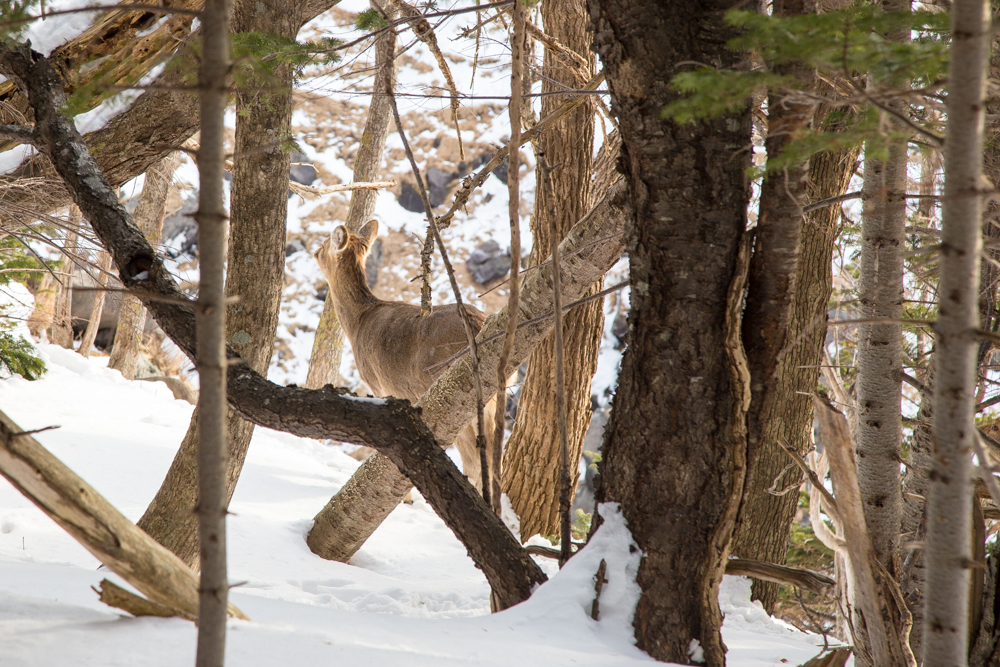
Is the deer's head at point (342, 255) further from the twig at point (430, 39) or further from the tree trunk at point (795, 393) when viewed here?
the tree trunk at point (795, 393)

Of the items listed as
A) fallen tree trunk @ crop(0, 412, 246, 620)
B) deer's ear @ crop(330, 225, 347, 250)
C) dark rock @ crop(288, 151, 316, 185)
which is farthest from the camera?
dark rock @ crop(288, 151, 316, 185)

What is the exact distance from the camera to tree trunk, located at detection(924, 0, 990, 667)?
114cm

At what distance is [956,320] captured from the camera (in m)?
1.18

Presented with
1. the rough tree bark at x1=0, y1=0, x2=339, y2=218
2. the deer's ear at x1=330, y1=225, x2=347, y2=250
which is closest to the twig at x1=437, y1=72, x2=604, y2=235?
the rough tree bark at x1=0, y1=0, x2=339, y2=218

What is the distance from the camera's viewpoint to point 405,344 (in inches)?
225

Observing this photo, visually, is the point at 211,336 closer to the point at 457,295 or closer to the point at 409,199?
the point at 457,295

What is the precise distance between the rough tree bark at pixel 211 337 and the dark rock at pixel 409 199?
17294 millimetres

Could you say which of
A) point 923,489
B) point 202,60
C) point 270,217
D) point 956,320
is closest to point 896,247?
point 956,320

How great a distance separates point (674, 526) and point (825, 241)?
3196 mm

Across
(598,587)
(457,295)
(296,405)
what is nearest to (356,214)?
(296,405)

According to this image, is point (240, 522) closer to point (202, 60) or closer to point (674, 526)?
point (674, 526)

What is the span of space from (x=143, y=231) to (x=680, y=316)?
885cm

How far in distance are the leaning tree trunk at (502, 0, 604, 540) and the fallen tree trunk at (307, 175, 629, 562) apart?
1348mm

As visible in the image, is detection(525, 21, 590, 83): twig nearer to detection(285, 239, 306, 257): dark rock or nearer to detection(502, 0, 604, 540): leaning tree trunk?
detection(502, 0, 604, 540): leaning tree trunk
